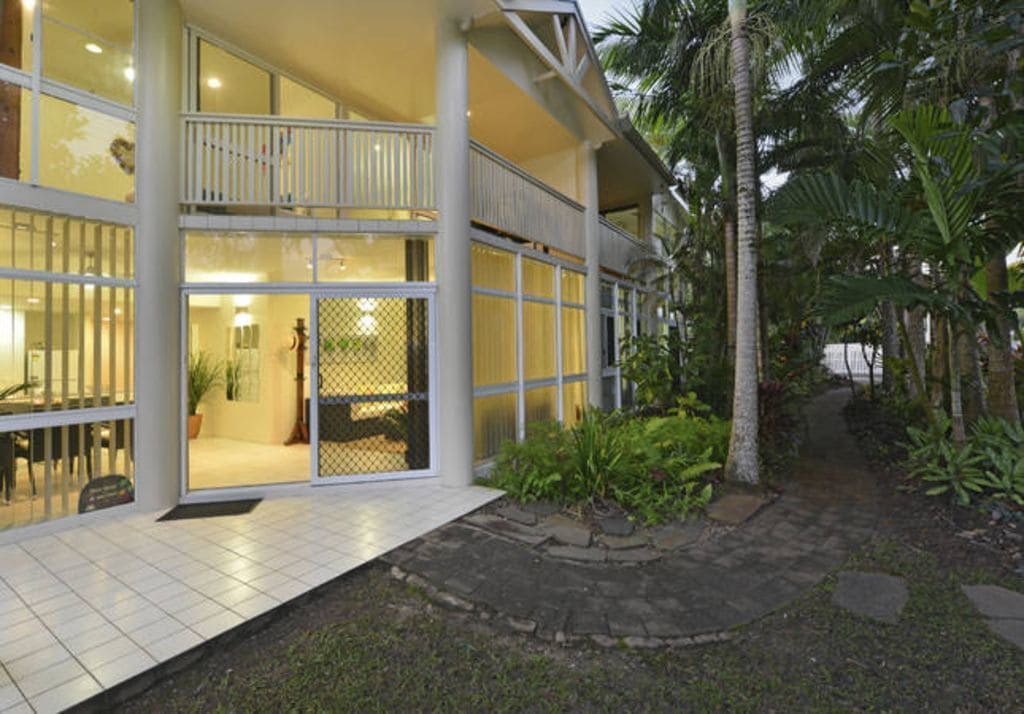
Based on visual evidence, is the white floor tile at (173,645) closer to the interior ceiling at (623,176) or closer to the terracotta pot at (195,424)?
the terracotta pot at (195,424)

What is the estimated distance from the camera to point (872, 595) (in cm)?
315

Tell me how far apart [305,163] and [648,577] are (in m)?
5.43

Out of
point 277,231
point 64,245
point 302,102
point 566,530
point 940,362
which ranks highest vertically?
point 302,102

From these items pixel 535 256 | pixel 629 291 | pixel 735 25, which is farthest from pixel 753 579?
pixel 629 291

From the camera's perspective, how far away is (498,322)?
6.59m

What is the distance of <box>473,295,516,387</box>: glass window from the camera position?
6.15m

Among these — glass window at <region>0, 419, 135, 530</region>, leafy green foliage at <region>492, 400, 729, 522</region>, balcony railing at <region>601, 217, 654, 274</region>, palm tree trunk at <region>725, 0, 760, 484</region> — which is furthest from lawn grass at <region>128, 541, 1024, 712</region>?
balcony railing at <region>601, 217, 654, 274</region>

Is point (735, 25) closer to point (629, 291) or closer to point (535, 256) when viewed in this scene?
point (535, 256)

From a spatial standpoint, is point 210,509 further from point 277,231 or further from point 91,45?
point 91,45

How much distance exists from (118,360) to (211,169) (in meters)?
2.21

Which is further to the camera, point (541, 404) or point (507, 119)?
point (507, 119)

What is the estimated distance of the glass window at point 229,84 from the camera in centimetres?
A: 569

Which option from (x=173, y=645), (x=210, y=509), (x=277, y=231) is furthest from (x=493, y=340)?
(x=173, y=645)

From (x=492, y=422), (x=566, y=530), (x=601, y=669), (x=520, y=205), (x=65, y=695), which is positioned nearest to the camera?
(x=65, y=695)
